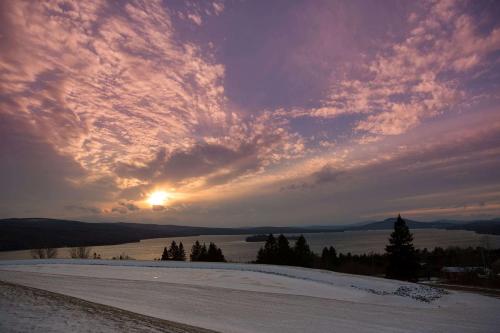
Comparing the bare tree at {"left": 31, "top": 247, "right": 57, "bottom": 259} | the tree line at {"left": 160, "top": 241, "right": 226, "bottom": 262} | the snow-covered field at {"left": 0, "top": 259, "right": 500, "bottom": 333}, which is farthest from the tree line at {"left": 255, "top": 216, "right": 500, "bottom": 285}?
the bare tree at {"left": 31, "top": 247, "right": 57, "bottom": 259}

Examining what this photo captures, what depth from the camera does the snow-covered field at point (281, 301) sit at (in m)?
11.9

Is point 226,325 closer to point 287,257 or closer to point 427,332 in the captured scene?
point 427,332

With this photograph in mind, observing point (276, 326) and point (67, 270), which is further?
→ point (67, 270)

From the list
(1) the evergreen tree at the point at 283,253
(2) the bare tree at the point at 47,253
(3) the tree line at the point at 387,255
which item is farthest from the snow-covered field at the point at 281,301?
(2) the bare tree at the point at 47,253

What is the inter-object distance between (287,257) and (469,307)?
1485 inches

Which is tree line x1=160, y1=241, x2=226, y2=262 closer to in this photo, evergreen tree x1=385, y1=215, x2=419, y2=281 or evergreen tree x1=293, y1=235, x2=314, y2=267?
evergreen tree x1=293, y1=235, x2=314, y2=267

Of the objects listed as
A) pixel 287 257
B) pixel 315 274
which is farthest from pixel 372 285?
pixel 287 257

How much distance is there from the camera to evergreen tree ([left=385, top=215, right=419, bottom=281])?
42409mm

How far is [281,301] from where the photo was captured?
1546 cm

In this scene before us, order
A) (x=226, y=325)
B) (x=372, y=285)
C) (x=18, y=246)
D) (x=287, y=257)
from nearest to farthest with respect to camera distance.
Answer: (x=226, y=325), (x=372, y=285), (x=287, y=257), (x=18, y=246)

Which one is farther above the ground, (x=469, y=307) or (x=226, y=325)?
(x=226, y=325)

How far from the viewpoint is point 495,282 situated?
30.2 m

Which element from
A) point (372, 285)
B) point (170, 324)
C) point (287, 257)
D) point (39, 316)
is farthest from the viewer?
point (287, 257)

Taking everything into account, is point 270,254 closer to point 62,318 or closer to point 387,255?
point 387,255
